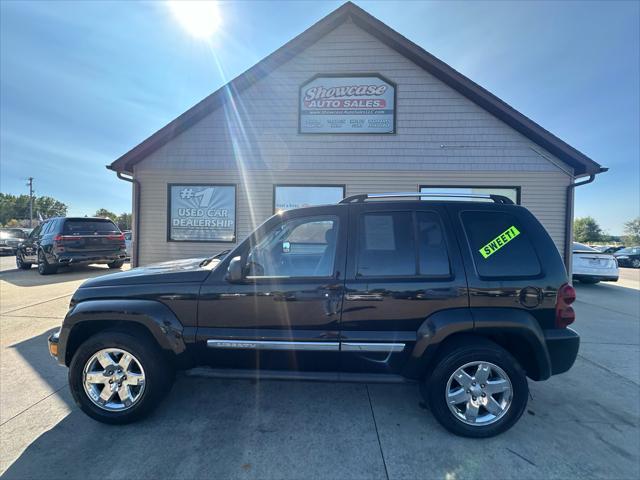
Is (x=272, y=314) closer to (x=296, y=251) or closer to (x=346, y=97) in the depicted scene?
(x=296, y=251)

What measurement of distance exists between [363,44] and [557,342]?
7.54 meters

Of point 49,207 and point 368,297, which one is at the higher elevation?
point 49,207

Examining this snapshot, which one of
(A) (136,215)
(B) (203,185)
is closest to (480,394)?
(B) (203,185)

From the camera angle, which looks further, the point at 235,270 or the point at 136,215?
the point at 136,215

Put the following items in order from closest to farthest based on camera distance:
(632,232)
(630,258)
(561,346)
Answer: (561,346) → (630,258) → (632,232)

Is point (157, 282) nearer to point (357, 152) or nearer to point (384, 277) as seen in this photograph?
point (384, 277)

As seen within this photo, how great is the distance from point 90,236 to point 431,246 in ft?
34.7

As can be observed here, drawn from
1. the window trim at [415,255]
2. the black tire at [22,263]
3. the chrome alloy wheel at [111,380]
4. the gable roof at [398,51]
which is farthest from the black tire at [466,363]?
the black tire at [22,263]

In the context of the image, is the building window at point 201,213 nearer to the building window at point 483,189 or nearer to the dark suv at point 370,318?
the building window at point 483,189

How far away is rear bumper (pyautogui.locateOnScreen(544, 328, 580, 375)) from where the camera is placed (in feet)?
7.88

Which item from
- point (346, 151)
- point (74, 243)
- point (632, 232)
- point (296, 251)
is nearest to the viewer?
point (296, 251)

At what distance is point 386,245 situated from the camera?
2510 millimetres

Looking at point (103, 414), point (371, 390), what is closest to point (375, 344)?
point (371, 390)

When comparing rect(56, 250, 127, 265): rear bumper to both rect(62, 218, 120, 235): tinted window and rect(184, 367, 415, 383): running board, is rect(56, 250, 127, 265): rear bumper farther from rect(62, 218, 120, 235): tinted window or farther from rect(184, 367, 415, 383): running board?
rect(184, 367, 415, 383): running board
